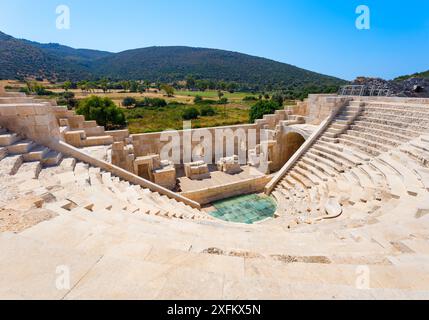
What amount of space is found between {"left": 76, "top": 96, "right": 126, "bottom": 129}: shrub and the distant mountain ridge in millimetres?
75703

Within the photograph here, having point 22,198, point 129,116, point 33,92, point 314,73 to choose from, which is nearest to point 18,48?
point 33,92

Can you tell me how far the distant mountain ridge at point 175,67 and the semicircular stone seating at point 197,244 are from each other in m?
95.3

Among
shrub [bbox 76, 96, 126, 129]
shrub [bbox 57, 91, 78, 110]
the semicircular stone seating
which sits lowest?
the semicircular stone seating

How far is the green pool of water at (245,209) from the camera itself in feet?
30.0

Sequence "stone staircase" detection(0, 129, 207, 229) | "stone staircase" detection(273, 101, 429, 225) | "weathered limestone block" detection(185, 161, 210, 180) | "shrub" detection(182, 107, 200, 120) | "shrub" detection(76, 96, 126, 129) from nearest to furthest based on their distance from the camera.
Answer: "stone staircase" detection(0, 129, 207, 229), "stone staircase" detection(273, 101, 429, 225), "weathered limestone block" detection(185, 161, 210, 180), "shrub" detection(76, 96, 126, 129), "shrub" detection(182, 107, 200, 120)

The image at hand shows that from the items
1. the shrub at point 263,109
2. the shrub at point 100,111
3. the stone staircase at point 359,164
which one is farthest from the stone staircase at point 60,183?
the shrub at point 263,109

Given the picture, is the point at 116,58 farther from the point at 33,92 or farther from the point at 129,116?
the point at 129,116

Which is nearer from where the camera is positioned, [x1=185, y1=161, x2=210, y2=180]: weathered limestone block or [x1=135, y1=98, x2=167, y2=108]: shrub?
Answer: [x1=185, y1=161, x2=210, y2=180]: weathered limestone block

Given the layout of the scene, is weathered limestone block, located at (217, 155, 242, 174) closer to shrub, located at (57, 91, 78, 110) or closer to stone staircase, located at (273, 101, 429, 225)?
stone staircase, located at (273, 101, 429, 225)

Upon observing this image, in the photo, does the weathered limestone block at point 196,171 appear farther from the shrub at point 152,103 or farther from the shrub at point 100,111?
the shrub at point 152,103

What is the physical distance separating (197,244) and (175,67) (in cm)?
13290

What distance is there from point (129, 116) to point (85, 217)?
35812mm

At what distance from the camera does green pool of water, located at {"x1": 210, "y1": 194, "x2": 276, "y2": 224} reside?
360 inches

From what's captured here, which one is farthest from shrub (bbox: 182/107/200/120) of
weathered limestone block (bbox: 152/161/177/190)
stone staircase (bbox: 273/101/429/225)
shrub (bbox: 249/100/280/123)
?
stone staircase (bbox: 273/101/429/225)
